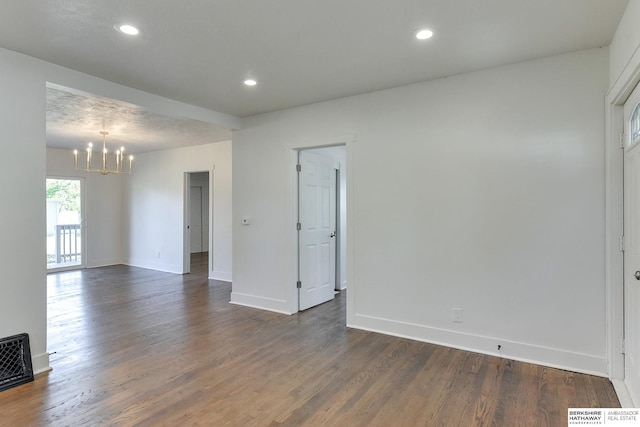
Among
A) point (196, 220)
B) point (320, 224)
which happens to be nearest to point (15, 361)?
point (320, 224)

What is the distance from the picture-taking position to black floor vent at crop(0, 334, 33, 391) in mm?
2545

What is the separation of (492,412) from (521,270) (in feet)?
4.08

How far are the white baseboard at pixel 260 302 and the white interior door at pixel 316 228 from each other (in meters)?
0.24

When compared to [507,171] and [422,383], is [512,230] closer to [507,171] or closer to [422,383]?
[507,171]

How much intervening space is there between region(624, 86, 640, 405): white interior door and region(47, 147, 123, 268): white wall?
8.80m

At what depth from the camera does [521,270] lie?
9.73 ft

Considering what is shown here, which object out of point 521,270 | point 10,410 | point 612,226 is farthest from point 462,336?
point 10,410

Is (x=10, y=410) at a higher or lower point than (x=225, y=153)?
lower

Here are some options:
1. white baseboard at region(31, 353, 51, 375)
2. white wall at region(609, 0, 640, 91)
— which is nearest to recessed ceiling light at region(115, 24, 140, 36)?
white baseboard at region(31, 353, 51, 375)

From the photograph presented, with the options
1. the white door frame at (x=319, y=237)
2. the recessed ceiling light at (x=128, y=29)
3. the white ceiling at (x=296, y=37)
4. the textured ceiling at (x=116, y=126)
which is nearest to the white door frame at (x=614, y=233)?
the white ceiling at (x=296, y=37)

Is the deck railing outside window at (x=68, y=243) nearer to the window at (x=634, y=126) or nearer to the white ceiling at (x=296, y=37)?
the white ceiling at (x=296, y=37)

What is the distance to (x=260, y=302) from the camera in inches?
181

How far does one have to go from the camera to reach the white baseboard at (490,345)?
108 inches

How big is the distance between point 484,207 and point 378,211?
1018 millimetres
